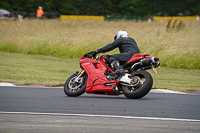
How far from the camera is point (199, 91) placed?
9.94 metres

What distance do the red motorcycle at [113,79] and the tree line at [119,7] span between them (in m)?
50.9

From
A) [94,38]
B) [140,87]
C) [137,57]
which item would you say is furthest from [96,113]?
[94,38]

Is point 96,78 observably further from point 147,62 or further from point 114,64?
point 147,62

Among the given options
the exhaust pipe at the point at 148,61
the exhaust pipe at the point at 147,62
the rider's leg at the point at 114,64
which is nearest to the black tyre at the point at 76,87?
the rider's leg at the point at 114,64

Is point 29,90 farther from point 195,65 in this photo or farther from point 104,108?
point 195,65

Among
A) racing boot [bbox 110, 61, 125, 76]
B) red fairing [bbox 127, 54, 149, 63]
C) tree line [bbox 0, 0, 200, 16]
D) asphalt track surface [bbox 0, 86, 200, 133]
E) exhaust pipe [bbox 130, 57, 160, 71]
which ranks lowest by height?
asphalt track surface [bbox 0, 86, 200, 133]

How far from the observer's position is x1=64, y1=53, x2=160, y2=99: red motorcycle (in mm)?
8273

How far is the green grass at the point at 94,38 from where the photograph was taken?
17.4 m

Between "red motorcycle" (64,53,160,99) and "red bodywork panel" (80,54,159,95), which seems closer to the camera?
"red motorcycle" (64,53,160,99)

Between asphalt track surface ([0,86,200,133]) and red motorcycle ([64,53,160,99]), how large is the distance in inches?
7.5

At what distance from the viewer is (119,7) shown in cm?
6475

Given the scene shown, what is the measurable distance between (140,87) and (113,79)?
0.76 m

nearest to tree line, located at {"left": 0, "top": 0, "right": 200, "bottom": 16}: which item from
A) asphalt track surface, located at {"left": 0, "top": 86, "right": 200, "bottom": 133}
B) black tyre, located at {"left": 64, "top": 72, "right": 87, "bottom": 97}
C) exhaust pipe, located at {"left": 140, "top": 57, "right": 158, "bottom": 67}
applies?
black tyre, located at {"left": 64, "top": 72, "right": 87, "bottom": 97}

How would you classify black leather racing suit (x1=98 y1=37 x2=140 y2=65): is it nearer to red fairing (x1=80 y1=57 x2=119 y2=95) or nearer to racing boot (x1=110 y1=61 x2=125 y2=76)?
racing boot (x1=110 y1=61 x2=125 y2=76)
